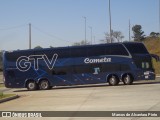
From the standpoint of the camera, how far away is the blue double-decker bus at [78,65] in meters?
33.2

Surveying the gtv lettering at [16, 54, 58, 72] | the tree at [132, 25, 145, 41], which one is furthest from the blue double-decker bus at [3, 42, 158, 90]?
the tree at [132, 25, 145, 41]

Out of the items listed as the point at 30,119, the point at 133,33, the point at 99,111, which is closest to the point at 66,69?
the point at 99,111

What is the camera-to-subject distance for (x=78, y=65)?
33.7 metres

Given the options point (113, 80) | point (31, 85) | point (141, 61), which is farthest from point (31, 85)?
point (141, 61)

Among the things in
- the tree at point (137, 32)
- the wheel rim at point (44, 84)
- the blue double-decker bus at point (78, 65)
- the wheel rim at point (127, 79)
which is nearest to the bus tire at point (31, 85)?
the blue double-decker bus at point (78, 65)

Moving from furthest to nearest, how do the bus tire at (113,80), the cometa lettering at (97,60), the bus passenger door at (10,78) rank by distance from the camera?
the bus passenger door at (10,78)
the cometa lettering at (97,60)
the bus tire at (113,80)

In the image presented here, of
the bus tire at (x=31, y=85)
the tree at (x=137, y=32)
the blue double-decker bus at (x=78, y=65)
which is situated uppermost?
the tree at (x=137, y=32)

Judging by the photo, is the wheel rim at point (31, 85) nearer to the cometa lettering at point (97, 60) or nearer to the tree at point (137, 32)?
the cometa lettering at point (97, 60)

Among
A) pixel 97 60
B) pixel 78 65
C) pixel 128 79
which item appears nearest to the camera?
pixel 128 79

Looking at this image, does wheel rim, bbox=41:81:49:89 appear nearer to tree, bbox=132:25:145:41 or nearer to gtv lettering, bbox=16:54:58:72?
gtv lettering, bbox=16:54:58:72

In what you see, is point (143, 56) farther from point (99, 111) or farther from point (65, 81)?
point (99, 111)

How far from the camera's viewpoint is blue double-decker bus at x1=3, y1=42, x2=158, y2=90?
33.2 m

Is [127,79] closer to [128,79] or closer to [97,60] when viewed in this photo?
[128,79]

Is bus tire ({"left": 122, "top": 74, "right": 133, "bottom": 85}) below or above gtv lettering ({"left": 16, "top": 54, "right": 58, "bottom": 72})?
below
